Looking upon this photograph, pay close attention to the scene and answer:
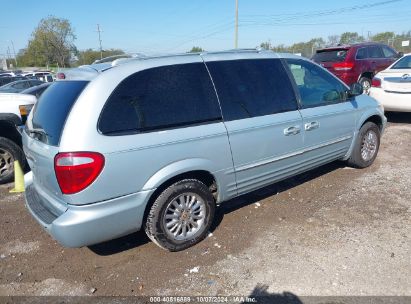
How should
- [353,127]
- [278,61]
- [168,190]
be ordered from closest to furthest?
[168,190]
[278,61]
[353,127]

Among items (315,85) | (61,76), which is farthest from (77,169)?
(315,85)

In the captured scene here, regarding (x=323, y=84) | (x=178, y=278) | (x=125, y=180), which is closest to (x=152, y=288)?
(x=178, y=278)

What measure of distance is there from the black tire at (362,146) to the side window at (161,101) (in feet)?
8.90

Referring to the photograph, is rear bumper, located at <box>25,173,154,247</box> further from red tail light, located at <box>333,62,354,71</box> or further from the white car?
red tail light, located at <box>333,62,354,71</box>

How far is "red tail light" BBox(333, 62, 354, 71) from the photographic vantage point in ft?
34.7

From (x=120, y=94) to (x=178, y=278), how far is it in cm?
165

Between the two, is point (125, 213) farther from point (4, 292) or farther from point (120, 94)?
point (4, 292)

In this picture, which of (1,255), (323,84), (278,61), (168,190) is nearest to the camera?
(168,190)

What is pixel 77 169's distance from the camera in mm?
2676

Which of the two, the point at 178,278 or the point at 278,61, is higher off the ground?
the point at 278,61

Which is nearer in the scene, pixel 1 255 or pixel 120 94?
pixel 120 94

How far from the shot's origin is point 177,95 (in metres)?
3.18

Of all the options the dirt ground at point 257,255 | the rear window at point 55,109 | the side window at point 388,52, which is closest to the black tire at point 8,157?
the dirt ground at point 257,255

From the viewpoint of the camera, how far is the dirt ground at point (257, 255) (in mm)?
2900
